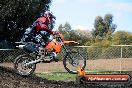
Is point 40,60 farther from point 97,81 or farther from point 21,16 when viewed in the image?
point 21,16

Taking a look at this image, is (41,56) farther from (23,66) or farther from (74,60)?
(74,60)

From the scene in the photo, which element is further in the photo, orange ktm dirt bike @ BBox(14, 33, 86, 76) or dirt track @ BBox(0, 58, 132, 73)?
dirt track @ BBox(0, 58, 132, 73)

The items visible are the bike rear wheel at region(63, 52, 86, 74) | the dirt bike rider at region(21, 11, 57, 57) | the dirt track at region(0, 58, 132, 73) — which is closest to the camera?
→ the dirt bike rider at region(21, 11, 57, 57)

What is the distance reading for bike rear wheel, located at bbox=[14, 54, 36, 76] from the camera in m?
14.4

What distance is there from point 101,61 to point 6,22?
11.3m

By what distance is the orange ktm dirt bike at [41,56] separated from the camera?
47.2 feet

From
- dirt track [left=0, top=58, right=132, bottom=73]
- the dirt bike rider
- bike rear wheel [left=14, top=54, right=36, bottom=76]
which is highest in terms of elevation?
the dirt bike rider

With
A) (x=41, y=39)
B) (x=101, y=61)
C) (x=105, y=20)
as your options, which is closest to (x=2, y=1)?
(x=101, y=61)

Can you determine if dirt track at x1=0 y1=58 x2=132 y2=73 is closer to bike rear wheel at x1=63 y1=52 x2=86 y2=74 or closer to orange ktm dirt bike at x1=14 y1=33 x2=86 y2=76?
bike rear wheel at x1=63 y1=52 x2=86 y2=74

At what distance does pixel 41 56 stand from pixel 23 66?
2.20 feet

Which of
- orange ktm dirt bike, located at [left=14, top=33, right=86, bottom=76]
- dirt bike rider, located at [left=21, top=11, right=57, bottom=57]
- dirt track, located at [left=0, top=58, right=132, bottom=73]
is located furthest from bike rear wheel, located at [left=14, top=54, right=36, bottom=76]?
dirt track, located at [left=0, top=58, right=132, bottom=73]

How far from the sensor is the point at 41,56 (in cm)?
1458

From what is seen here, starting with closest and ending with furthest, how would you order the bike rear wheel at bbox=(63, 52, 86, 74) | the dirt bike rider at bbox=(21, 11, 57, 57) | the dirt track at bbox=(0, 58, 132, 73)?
1. the dirt bike rider at bbox=(21, 11, 57, 57)
2. the bike rear wheel at bbox=(63, 52, 86, 74)
3. the dirt track at bbox=(0, 58, 132, 73)

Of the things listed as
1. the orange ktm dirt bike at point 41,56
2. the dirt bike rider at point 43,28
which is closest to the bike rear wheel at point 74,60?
the orange ktm dirt bike at point 41,56
